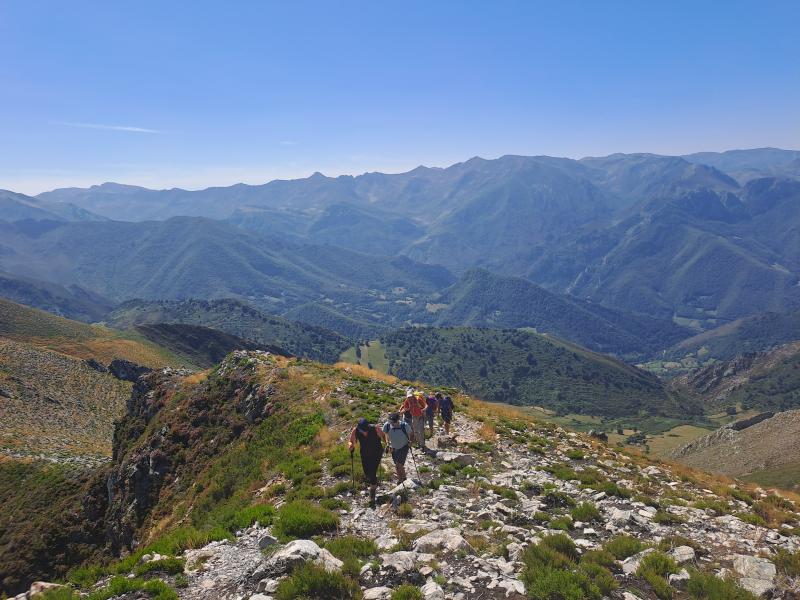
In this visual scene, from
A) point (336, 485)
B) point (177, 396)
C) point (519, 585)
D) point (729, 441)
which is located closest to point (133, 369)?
point (177, 396)

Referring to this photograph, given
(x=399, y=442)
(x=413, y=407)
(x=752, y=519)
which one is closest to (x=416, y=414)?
(x=413, y=407)

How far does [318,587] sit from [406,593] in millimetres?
1924

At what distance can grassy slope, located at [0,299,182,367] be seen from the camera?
390 ft

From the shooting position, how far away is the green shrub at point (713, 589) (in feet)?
31.9

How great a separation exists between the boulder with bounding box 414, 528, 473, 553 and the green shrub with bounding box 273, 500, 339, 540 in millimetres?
3005

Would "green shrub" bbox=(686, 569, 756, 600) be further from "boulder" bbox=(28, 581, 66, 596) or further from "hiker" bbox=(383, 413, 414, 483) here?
"boulder" bbox=(28, 581, 66, 596)

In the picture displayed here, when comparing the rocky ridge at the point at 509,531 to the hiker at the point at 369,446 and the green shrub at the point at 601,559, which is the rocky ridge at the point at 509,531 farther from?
the hiker at the point at 369,446

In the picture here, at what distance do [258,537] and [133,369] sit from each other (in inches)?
4220

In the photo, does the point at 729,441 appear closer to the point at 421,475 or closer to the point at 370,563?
the point at 421,475

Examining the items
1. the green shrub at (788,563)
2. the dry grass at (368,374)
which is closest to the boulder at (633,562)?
the green shrub at (788,563)

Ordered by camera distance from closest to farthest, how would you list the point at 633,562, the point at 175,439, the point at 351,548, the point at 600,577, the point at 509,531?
the point at 600,577 → the point at 633,562 → the point at 351,548 → the point at 509,531 → the point at 175,439

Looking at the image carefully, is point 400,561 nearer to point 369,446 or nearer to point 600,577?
point 600,577

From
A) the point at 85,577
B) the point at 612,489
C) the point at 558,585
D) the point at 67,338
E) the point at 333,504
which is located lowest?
the point at 67,338

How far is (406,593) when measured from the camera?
388 inches
